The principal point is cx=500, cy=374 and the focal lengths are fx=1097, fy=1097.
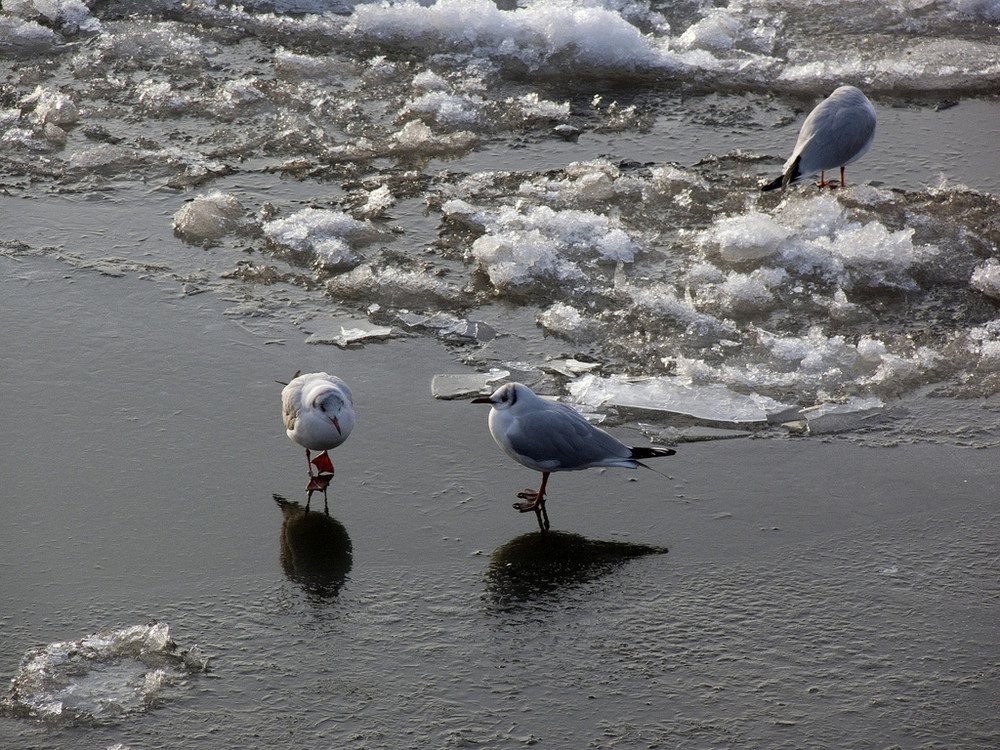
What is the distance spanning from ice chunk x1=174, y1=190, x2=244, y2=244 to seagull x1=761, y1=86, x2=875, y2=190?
3366 mm

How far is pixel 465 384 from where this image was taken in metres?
5.25

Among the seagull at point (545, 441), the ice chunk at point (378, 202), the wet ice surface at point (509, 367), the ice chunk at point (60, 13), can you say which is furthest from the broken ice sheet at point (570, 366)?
the ice chunk at point (60, 13)

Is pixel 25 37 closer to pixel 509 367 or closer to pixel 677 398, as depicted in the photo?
pixel 509 367

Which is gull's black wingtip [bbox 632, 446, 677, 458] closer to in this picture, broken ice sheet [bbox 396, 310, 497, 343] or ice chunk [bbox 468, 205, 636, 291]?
broken ice sheet [bbox 396, 310, 497, 343]

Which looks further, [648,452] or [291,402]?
[291,402]

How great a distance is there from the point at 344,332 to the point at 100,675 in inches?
97.6

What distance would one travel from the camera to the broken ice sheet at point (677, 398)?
5039mm

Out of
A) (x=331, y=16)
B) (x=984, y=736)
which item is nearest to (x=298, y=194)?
(x=331, y=16)

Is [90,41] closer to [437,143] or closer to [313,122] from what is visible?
[313,122]

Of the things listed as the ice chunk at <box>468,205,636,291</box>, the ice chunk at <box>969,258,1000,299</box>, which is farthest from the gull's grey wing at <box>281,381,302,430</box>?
the ice chunk at <box>969,258,1000,299</box>

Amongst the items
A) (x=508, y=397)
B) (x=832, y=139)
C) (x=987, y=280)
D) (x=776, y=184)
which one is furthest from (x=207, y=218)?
(x=987, y=280)

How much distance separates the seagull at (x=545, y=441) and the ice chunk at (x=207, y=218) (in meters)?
2.75

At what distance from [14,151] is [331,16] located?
359cm

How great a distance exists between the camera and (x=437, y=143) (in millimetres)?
7797
